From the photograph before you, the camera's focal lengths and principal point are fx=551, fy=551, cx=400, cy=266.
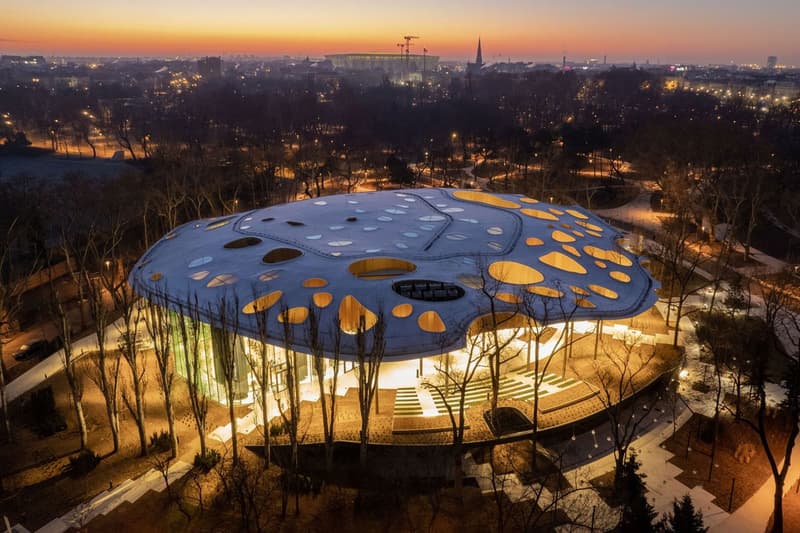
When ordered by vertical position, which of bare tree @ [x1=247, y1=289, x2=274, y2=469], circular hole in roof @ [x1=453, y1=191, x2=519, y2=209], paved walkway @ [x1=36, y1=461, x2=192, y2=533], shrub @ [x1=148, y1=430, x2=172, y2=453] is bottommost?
paved walkway @ [x1=36, y1=461, x2=192, y2=533]

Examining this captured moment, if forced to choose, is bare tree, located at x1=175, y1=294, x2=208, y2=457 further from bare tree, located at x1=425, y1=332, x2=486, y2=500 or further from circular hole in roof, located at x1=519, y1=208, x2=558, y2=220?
circular hole in roof, located at x1=519, y1=208, x2=558, y2=220

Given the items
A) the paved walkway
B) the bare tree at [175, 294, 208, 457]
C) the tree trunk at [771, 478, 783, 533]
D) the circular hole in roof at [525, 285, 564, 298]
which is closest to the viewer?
the tree trunk at [771, 478, 783, 533]

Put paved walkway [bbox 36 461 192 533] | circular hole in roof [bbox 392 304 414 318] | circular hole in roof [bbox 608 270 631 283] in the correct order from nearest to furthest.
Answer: paved walkway [bbox 36 461 192 533]
circular hole in roof [bbox 392 304 414 318]
circular hole in roof [bbox 608 270 631 283]

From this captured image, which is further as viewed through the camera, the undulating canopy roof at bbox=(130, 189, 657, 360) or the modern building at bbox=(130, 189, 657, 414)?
the undulating canopy roof at bbox=(130, 189, 657, 360)

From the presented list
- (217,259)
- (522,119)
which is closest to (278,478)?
(217,259)

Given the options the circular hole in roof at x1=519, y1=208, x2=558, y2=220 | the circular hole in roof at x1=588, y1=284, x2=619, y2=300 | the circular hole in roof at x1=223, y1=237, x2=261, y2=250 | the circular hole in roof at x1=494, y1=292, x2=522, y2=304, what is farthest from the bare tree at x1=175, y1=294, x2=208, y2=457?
the circular hole in roof at x1=519, y1=208, x2=558, y2=220

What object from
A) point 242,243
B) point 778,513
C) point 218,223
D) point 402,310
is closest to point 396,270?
point 402,310

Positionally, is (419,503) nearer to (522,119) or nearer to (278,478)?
(278,478)
